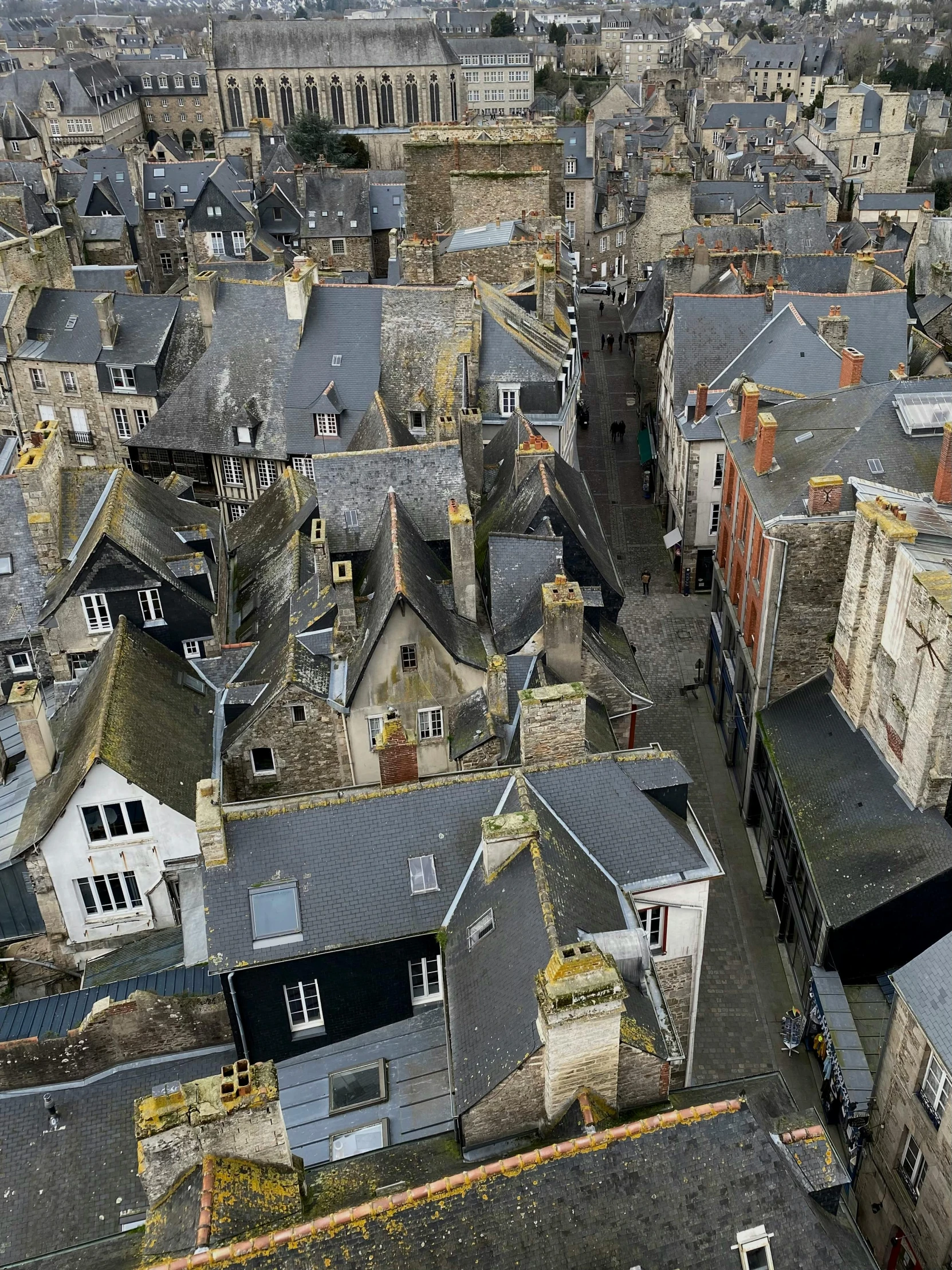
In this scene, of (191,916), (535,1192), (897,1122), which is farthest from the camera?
(191,916)

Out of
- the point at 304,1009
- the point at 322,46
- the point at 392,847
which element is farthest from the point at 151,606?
the point at 322,46

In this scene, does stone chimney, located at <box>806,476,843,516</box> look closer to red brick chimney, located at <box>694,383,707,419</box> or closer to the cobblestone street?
the cobblestone street

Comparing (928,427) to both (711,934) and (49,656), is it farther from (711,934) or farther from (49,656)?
(49,656)

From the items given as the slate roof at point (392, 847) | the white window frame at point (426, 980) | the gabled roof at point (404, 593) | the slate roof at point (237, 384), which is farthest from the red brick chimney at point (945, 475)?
the slate roof at point (237, 384)

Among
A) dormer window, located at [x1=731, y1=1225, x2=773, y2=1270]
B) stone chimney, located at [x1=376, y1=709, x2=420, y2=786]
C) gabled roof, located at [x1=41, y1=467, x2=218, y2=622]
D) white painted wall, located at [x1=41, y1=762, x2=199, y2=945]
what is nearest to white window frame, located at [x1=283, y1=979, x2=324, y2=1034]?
stone chimney, located at [x1=376, y1=709, x2=420, y2=786]

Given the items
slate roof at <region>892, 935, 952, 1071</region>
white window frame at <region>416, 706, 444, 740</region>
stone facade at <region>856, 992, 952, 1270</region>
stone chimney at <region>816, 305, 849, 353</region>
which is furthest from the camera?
stone chimney at <region>816, 305, 849, 353</region>

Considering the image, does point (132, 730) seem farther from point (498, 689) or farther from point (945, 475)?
point (945, 475)

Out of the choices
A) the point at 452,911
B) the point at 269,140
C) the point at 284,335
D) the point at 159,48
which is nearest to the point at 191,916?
the point at 452,911

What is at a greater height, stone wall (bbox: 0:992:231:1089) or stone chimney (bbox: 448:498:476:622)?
stone chimney (bbox: 448:498:476:622)
